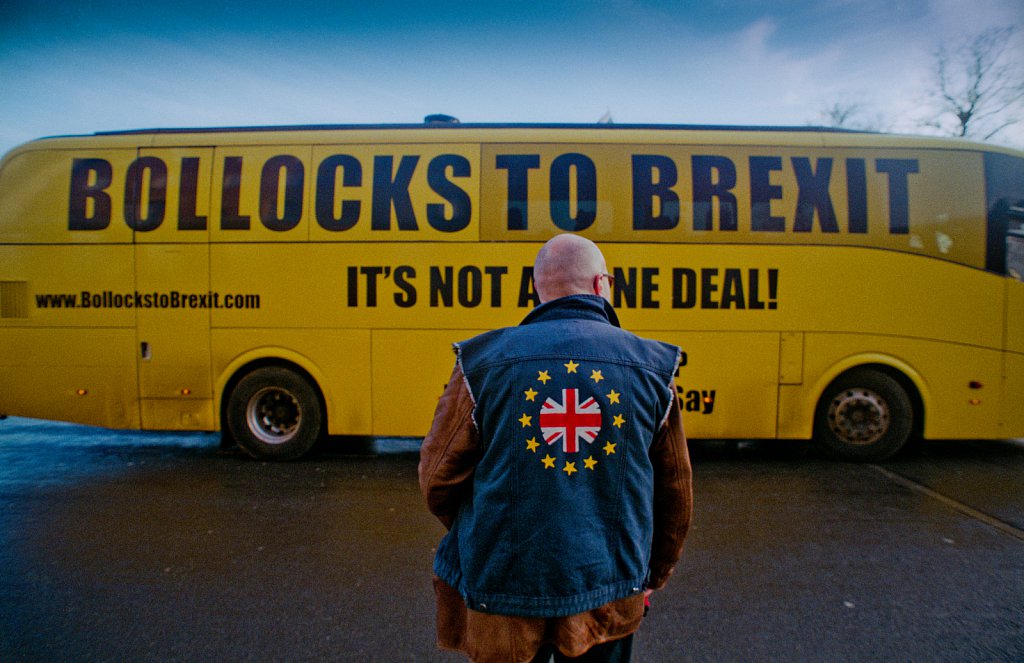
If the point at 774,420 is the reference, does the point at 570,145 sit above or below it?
above

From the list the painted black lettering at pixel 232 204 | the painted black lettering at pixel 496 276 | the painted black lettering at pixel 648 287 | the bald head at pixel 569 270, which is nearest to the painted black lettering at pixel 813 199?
the painted black lettering at pixel 648 287

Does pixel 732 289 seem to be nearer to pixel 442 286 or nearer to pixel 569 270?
pixel 442 286

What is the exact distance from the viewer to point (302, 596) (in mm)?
3598

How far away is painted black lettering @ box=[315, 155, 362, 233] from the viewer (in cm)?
618

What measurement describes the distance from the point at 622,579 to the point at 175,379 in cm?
614

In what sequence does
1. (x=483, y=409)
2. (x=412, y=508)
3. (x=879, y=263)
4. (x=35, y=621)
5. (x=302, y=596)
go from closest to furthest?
(x=483, y=409) < (x=35, y=621) < (x=302, y=596) < (x=412, y=508) < (x=879, y=263)

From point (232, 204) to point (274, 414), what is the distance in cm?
233

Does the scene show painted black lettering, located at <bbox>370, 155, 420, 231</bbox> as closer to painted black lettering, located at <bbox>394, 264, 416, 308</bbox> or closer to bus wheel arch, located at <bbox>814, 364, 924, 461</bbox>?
painted black lettering, located at <bbox>394, 264, 416, 308</bbox>

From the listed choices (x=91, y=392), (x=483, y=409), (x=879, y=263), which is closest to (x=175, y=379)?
(x=91, y=392)

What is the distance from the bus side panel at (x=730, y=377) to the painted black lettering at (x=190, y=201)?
193 inches

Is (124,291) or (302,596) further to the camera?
(124,291)

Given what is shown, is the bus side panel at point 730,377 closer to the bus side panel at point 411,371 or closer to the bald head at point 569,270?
the bus side panel at point 411,371

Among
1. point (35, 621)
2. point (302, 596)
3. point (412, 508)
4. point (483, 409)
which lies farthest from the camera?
point (412, 508)

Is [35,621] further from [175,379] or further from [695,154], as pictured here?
[695,154]
